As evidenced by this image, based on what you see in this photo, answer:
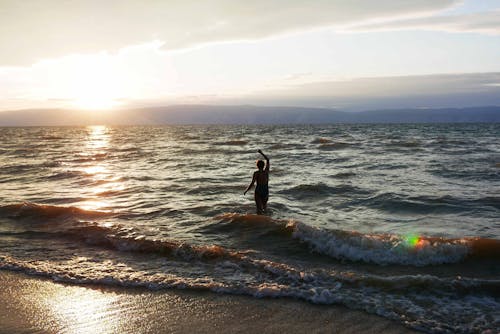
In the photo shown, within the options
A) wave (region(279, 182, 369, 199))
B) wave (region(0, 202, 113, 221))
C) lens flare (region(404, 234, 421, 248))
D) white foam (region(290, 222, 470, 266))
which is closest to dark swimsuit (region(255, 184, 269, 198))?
white foam (region(290, 222, 470, 266))

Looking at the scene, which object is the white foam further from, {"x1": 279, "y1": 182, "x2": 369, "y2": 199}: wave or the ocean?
{"x1": 279, "y1": 182, "x2": 369, "y2": 199}: wave

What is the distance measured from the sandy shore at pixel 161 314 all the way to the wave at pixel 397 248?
2.89m

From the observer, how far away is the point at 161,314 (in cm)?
645

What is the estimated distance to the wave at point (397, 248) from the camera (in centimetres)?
902

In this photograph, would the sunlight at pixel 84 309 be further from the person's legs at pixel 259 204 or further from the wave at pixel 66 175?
the wave at pixel 66 175

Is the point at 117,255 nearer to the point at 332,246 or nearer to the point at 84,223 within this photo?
the point at 84,223

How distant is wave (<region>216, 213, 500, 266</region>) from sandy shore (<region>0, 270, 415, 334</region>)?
289 cm

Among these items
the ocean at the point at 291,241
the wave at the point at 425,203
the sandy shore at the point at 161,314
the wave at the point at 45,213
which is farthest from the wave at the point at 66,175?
the sandy shore at the point at 161,314

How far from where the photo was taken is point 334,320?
6.18 m

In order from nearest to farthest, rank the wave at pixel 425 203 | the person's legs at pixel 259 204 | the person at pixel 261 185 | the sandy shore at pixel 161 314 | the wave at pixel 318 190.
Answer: the sandy shore at pixel 161 314
the person at pixel 261 185
the person's legs at pixel 259 204
the wave at pixel 425 203
the wave at pixel 318 190

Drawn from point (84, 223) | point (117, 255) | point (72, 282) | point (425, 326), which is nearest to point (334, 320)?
point (425, 326)

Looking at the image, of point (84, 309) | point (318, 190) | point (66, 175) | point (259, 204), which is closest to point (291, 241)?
point (259, 204)

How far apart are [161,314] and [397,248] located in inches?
210

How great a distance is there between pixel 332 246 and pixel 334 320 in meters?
3.60
